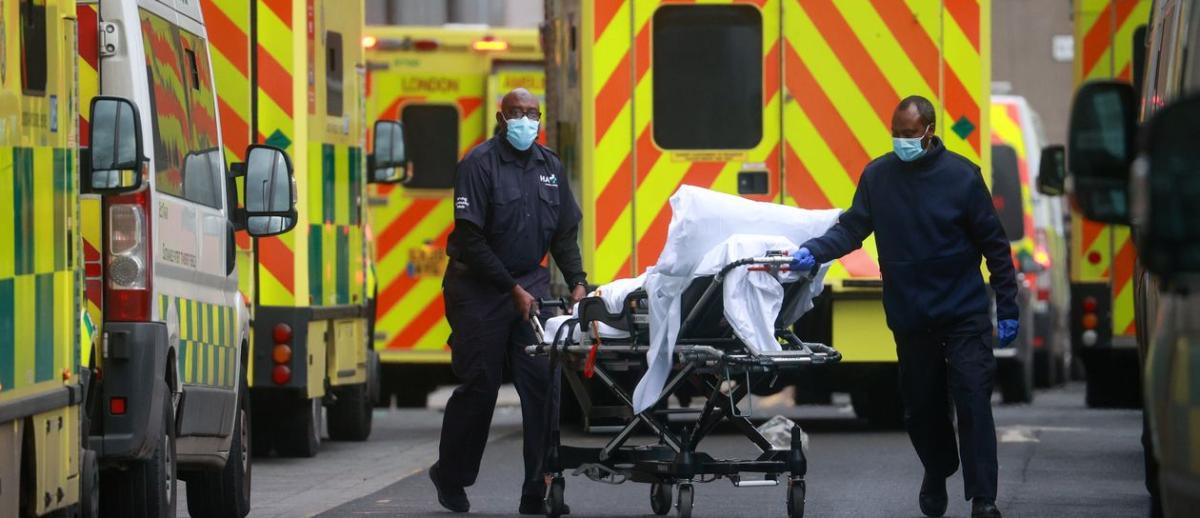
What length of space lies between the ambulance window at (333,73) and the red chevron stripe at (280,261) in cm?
101

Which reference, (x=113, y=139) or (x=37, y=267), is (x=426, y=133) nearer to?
(x=113, y=139)

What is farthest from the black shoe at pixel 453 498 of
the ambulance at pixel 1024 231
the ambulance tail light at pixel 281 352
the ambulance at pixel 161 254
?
the ambulance at pixel 1024 231

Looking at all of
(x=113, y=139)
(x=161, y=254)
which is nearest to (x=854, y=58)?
(x=161, y=254)

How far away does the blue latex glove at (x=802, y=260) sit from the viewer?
385 inches

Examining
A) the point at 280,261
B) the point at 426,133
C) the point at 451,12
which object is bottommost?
the point at 280,261

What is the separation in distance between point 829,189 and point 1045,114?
27.3 m

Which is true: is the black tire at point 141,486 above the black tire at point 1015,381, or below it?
above

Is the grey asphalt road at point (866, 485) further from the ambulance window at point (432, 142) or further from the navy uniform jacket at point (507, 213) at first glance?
the ambulance window at point (432, 142)

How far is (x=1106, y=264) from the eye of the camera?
1673cm

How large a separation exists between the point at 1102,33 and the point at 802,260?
6.80 meters

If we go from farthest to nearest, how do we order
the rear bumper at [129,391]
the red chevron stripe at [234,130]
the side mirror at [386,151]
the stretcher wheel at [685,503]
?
1. the side mirror at [386,151]
2. the red chevron stripe at [234,130]
3. the stretcher wheel at [685,503]
4. the rear bumper at [129,391]

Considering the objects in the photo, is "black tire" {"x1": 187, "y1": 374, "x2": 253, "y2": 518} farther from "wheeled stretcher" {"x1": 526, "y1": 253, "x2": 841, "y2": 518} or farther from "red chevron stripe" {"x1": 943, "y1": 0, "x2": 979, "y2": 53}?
"red chevron stripe" {"x1": 943, "y1": 0, "x2": 979, "y2": 53}

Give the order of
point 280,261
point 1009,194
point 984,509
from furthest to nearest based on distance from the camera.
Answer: point 1009,194 < point 280,261 < point 984,509

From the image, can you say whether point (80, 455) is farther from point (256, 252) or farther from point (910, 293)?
point (256, 252)
